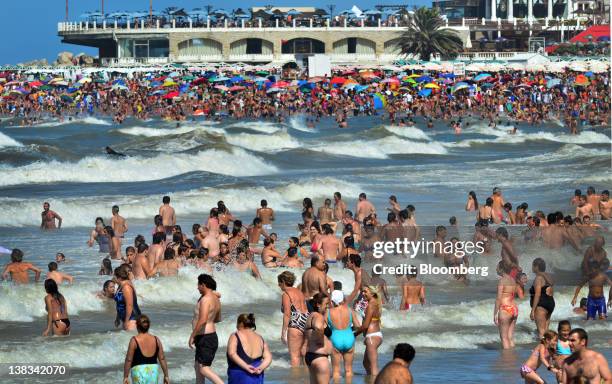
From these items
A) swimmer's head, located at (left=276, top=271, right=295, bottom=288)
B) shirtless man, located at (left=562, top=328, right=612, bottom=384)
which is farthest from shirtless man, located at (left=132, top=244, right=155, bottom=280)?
shirtless man, located at (left=562, top=328, right=612, bottom=384)

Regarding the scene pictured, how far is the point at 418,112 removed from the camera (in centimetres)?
5859

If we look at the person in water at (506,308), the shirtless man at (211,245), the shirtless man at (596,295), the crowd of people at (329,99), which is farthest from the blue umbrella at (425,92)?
the person in water at (506,308)

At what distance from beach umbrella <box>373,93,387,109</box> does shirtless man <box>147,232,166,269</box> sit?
4144 centimetres

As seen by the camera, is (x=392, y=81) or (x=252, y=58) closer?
(x=392, y=81)

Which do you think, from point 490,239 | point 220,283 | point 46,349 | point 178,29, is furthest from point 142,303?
point 178,29

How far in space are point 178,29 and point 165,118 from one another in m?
35.7

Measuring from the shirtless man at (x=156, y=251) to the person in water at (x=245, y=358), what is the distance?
7115mm

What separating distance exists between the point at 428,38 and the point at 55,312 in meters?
75.4

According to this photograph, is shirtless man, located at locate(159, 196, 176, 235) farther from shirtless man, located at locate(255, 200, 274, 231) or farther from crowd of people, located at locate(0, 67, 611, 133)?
crowd of people, located at locate(0, 67, 611, 133)

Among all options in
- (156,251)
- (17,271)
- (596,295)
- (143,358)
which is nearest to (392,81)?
(156,251)

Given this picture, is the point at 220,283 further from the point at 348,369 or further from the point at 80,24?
the point at 80,24

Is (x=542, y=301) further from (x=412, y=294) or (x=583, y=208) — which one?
(x=583, y=208)

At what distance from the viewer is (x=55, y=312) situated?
12961 millimetres

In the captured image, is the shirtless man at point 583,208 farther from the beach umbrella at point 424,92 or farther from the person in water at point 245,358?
the beach umbrella at point 424,92
